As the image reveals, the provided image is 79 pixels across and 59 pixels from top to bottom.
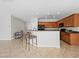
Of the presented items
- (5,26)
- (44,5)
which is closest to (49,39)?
(44,5)

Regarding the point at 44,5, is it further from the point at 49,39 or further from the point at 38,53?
the point at 38,53

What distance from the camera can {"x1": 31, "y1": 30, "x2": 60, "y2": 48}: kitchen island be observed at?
24.3 feet

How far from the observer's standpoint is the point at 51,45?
7402mm

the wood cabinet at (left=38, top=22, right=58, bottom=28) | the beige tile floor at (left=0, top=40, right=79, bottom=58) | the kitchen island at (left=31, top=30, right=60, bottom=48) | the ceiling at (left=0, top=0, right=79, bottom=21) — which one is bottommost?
the beige tile floor at (left=0, top=40, right=79, bottom=58)

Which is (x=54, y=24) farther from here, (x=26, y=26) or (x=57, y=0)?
(x=57, y=0)

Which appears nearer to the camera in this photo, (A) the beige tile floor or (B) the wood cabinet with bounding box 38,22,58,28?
(A) the beige tile floor

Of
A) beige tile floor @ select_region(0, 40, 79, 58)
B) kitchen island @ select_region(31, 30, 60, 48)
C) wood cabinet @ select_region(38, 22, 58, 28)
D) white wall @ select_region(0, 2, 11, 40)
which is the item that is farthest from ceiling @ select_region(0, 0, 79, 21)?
wood cabinet @ select_region(38, 22, 58, 28)

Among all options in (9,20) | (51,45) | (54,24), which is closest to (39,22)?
(54,24)

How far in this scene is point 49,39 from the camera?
24.4 feet

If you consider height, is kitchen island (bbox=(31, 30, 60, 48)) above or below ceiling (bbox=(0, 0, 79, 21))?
below

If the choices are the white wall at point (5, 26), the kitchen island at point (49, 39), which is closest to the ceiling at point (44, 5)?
the kitchen island at point (49, 39)

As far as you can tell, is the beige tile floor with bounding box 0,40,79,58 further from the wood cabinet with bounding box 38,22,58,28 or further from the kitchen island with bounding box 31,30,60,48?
the wood cabinet with bounding box 38,22,58,28

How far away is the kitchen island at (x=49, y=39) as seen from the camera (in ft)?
24.3

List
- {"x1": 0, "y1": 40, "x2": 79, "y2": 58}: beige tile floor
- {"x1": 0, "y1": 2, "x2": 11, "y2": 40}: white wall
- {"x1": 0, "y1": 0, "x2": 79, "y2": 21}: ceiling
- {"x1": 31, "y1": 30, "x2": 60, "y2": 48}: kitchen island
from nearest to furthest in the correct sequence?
{"x1": 0, "y1": 40, "x2": 79, "y2": 58}: beige tile floor
{"x1": 0, "y1": 0, "x2": 79, "y2": 21}: ceiling
{"x1": 31, "y1": 30, "x2": 60, "y2": 48}: kitchen island
{"x1": 0, "y1": 2, "x2": 11, "y2": 40}: white wall
